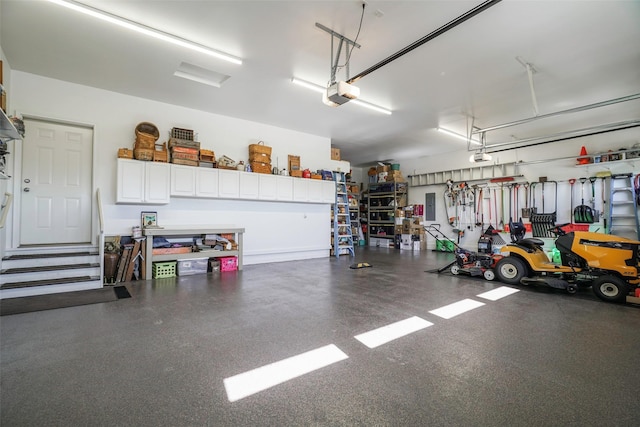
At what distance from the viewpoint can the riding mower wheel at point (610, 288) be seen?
12.4 ft

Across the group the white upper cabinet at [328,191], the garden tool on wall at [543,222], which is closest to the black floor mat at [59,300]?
the white upper cabinet at [328,191]

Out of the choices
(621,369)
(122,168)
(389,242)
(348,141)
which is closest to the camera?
(621,369)

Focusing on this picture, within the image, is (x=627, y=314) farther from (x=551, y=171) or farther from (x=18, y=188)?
(x=18, y=188)

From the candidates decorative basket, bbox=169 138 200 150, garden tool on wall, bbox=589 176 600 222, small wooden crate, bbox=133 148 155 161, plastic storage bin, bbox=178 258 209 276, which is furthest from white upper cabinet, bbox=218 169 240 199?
garden tool on wall, bbox=589 176 600 222

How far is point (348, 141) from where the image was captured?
9156 mm

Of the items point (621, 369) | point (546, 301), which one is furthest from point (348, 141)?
point (621, 369)

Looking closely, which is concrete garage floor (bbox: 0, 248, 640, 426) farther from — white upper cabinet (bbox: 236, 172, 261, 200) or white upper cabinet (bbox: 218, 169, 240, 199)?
white upper cabinet (bbox: 236, 172, 261, 200)

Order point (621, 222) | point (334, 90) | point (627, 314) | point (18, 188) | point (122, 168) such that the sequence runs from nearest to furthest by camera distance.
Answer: point (627, 314) → point (334, 90) → point (18, 188) → point (122, 168) → point (621, 222)

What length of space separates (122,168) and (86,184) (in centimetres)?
83

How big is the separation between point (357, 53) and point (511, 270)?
445cm

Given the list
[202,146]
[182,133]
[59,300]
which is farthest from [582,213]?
[59,300]

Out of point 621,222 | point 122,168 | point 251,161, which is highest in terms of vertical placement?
point 251,161

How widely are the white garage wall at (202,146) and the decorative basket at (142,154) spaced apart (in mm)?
438

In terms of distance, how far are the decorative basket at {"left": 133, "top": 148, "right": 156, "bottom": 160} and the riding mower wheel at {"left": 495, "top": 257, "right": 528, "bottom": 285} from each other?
270 inches
